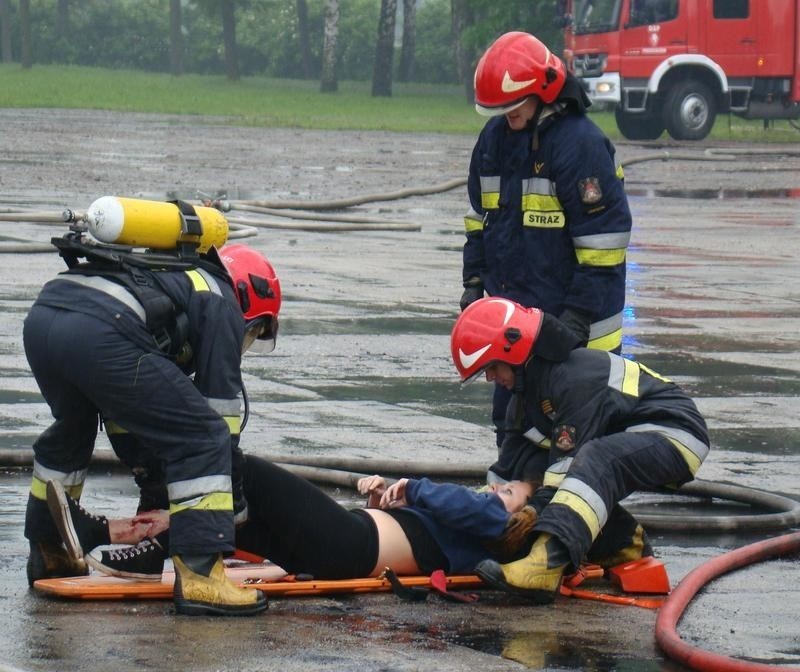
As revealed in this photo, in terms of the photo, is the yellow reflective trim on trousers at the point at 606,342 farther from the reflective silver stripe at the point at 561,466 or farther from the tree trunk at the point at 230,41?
the tree trunk at the point at 230,41

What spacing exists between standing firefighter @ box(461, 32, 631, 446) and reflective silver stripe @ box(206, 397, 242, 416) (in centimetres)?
161

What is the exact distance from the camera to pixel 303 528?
215 inches

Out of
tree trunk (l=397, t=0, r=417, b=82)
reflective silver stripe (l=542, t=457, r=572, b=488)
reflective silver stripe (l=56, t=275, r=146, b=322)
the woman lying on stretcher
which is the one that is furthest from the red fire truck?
tree trunk (l=397, t=0, r=417, b=82)

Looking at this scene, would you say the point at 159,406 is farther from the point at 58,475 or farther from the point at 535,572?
the point at 535,572

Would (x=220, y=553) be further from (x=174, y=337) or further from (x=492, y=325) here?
(x=492, y=325)

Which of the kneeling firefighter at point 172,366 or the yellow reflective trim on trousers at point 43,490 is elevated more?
the kneeling firefighter at point 172,366

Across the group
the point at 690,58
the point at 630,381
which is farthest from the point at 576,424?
the point at 690,58

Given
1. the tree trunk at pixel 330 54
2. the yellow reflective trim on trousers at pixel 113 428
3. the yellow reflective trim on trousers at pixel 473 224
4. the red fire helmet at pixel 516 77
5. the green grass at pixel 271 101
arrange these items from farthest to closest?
the tree trunk at pixel 330 54 < the green grass at pixel 271 101 < the yellow reflective trim on trousers at pixel 473 224 < the red fire helmet at pixel 516 77 < the yellow reflective trim on trousers at pixel 113 428

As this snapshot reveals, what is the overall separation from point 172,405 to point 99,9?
244 feet

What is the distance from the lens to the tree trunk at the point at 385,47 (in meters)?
53.2

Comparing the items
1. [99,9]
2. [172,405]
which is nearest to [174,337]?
[172,405]

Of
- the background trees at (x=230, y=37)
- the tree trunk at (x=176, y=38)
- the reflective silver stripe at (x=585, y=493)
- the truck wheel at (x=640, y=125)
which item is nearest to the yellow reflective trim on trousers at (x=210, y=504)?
the reflective silver stripe at (x=585, y=493)

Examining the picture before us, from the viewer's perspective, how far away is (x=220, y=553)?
5148mm

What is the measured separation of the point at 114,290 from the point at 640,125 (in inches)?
1153
